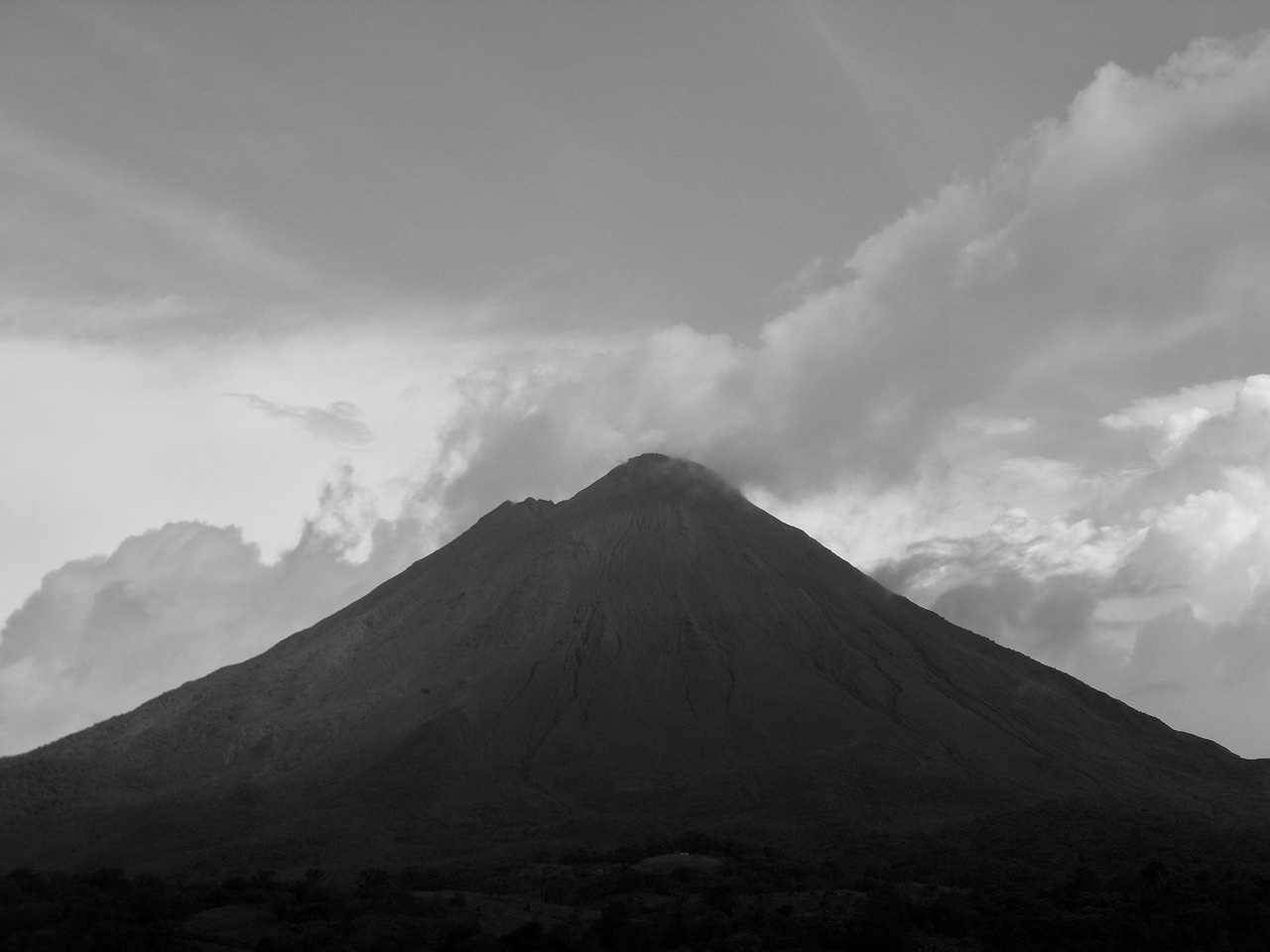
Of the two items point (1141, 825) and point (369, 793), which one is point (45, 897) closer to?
point (369, 793)

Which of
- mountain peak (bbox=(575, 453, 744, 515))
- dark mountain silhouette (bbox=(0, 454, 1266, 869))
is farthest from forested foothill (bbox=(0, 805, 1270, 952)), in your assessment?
mountain peak (bbox=(575, 453, 744, 515))

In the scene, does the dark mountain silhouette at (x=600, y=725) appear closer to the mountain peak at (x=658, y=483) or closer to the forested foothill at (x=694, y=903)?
the mountain peak at (x=658, y=483)

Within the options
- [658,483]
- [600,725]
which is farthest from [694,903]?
[658,483]

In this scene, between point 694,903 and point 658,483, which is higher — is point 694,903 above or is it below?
below

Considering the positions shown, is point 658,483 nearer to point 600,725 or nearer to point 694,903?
point 600,725

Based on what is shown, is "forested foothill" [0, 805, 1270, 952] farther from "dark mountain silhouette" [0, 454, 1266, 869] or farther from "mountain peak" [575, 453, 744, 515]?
"mountain peak" [575, 453, 744, 515]

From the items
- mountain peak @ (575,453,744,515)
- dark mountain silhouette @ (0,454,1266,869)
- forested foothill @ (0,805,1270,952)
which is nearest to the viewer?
forested foothill @ (0,805,1270,952)
